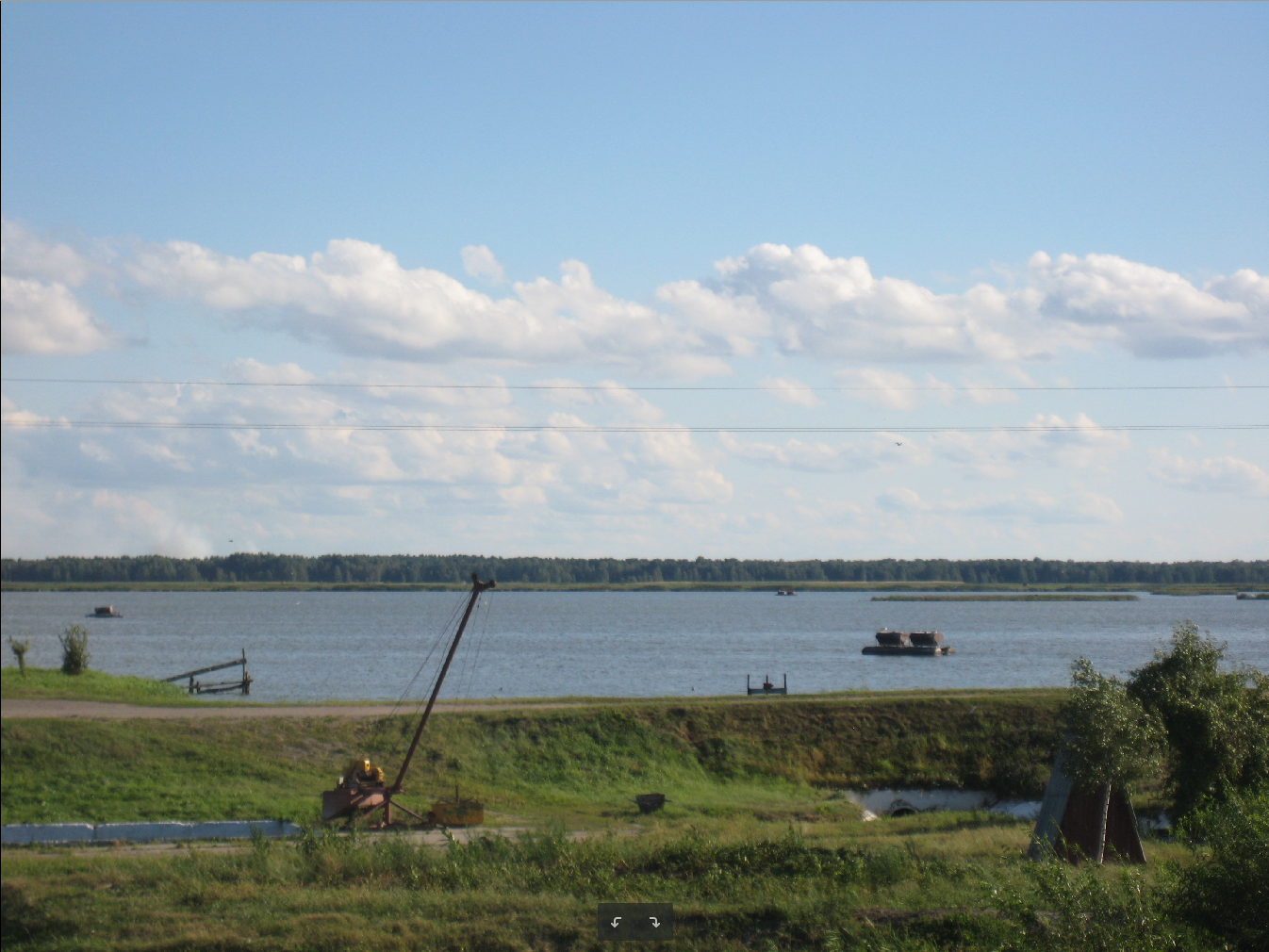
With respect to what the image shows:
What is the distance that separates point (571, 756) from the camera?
121 ft

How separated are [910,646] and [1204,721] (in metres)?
73.6

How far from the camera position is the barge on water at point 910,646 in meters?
93.8

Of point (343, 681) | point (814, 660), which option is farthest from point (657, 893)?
point (814, 660)

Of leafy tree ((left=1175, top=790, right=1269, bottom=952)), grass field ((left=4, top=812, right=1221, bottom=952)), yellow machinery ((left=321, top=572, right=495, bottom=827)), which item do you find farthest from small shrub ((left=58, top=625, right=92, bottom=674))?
leafy tree ((left=1175, top=790, right=1269, bottom=952))

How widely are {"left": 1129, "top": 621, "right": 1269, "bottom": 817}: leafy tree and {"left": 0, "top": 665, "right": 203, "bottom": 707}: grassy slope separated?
108ft

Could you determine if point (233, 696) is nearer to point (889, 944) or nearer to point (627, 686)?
point (627, 686)

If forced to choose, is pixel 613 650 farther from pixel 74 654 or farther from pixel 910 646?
pixel 74 654

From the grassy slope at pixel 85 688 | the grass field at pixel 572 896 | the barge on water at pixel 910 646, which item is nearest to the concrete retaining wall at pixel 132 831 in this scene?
the grass field at pixel 572 896

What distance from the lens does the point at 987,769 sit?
37.9m

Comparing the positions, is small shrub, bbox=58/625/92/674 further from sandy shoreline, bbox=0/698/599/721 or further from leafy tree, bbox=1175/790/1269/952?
leafy tree, bbox=1175/790/1269/952

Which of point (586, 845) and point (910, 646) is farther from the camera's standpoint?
point (910, 646)

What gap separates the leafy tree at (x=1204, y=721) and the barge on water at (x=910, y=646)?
2720 inches

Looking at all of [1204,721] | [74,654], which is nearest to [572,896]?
[1204,721]

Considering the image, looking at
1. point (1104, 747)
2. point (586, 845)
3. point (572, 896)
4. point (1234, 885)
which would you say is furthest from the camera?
point (1104, 747)
